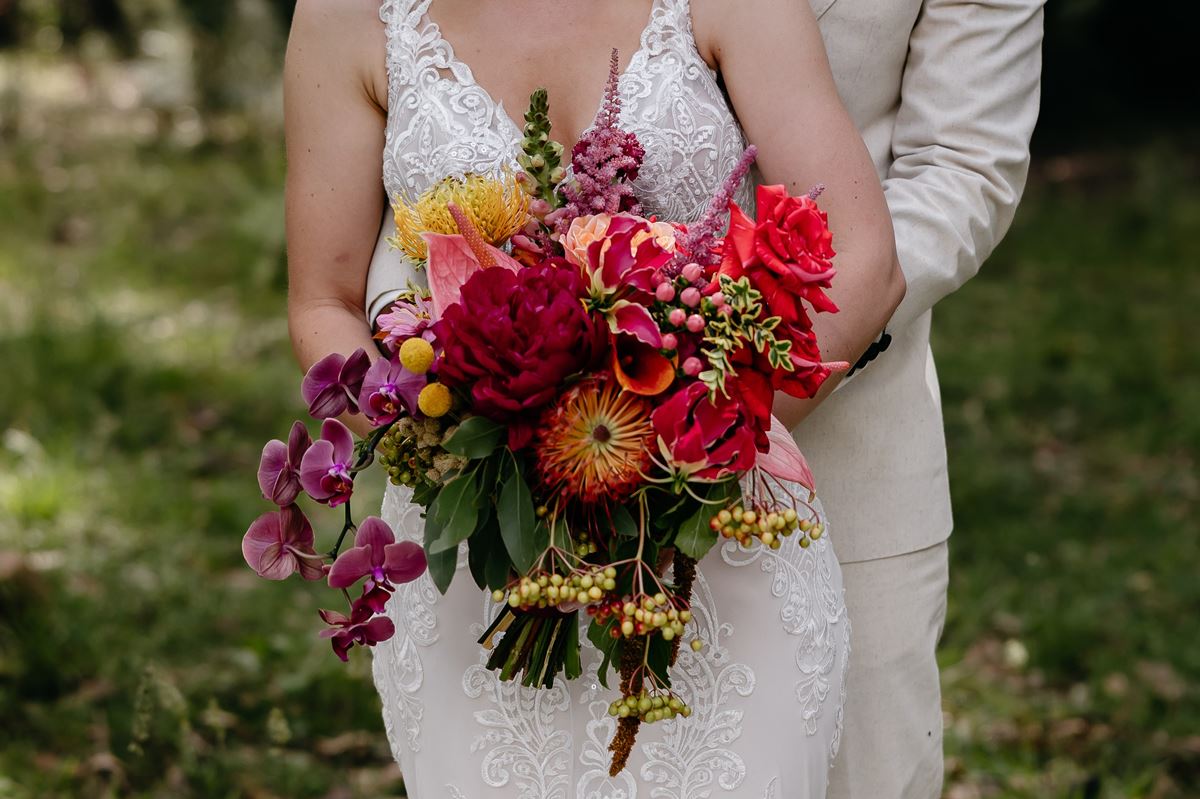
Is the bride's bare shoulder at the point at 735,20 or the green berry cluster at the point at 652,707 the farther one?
the bride's bare shoulder at the point at 735,20

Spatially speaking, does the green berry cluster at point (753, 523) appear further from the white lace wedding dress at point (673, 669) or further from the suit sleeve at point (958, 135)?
Result: the suit sleeve at point (958, 135)

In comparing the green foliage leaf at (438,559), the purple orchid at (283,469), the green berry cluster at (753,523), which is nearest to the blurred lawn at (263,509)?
the purple orchid at (283,469)

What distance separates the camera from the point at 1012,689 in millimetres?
4363

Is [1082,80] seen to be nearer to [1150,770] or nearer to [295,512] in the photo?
[1150,770]

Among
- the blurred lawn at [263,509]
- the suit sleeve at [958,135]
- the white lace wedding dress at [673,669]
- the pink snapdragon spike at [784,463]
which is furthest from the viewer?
the blurred lawn at [263,509]

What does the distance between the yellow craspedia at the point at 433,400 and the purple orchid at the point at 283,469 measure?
19cm

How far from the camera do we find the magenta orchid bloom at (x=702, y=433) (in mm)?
1564

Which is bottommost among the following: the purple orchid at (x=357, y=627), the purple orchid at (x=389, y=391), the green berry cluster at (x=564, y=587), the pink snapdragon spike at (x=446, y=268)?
the green berry cluster at (x=564, y=587)

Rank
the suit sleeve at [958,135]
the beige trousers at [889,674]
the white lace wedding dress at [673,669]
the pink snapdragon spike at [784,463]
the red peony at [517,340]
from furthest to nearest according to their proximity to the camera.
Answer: the beige trousers at [889,674] < the suit sleeve at [958,135] < the white lace wedding dress at [673,669] < the pink snapdragon spike at [784,463] < the red peony at [517,340]

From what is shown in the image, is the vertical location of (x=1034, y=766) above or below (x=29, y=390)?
below

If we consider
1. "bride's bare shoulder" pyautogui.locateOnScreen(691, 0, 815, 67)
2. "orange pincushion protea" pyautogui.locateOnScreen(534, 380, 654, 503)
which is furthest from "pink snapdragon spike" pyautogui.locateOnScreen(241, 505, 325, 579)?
"bride's bare shoulder" pyautogui.locateOnScreen(691, 0, 815, 67)

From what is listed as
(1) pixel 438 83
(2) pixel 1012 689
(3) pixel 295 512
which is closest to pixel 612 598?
(3) pixel 295 512

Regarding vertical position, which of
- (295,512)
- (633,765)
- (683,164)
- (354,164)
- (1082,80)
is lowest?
(633,765)

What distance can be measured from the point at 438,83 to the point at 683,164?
44 centimetres
